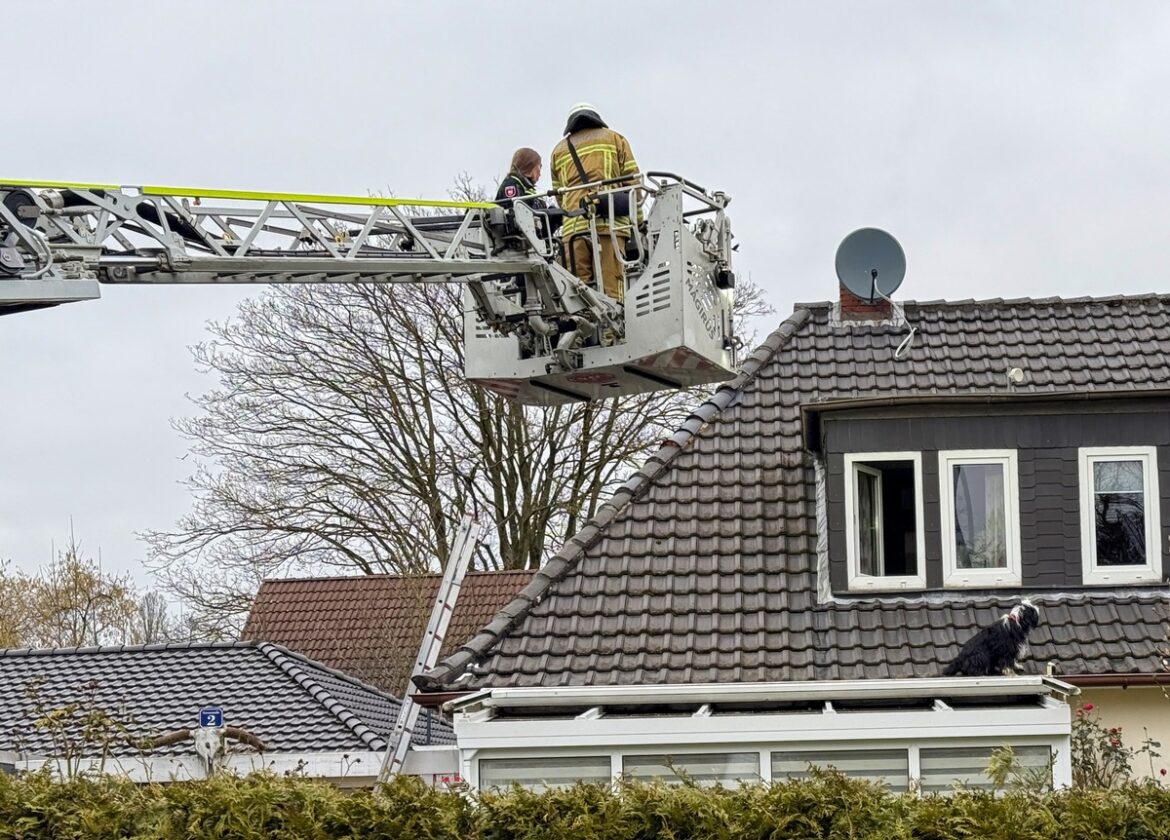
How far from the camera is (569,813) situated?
10070mm

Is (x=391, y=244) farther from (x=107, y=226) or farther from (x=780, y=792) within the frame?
(x=780, y=792)

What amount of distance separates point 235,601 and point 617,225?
72.7 feet

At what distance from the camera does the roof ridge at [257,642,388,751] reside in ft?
68.1

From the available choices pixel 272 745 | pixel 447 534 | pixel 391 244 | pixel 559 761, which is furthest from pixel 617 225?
pixel 447 534

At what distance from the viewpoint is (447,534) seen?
3244 cm

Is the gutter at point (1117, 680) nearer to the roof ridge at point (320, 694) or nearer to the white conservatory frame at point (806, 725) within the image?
the white conservatory frame at point (806, 725)

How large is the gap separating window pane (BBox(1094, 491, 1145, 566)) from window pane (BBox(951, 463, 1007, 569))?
2.68 ft

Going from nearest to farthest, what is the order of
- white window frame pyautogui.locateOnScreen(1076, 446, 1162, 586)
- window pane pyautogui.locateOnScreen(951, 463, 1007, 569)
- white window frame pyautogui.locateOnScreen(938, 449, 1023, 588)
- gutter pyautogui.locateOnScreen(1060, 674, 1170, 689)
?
gutter pyautogui.locateOnScreen(1060, 674, 1170, 689) < white window frame pyautogui.locateOnScreen(1076, 446, 1162, 586) < white window frame pyautogui.locateOnScreen(938, 449, 1023, 588) < window pane pyautogui.locateOnScreen(951, 463, 1007, 569)

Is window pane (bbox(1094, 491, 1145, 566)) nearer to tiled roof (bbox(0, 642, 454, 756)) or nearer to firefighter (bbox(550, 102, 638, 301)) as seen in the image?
firefighter (bbox(550, 102, 638, 301))

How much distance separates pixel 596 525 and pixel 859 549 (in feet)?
7.72

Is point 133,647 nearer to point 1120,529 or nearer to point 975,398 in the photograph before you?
point 975,398

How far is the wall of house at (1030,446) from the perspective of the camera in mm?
15484


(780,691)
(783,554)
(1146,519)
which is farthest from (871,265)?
(780,691)

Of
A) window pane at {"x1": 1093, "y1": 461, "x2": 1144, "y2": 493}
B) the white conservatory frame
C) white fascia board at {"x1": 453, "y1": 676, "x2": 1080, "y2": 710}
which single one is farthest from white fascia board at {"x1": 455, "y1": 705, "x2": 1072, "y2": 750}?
window pane at {"x1": 1093, "y1": 461, "x2": 1144, "y2": 493}
